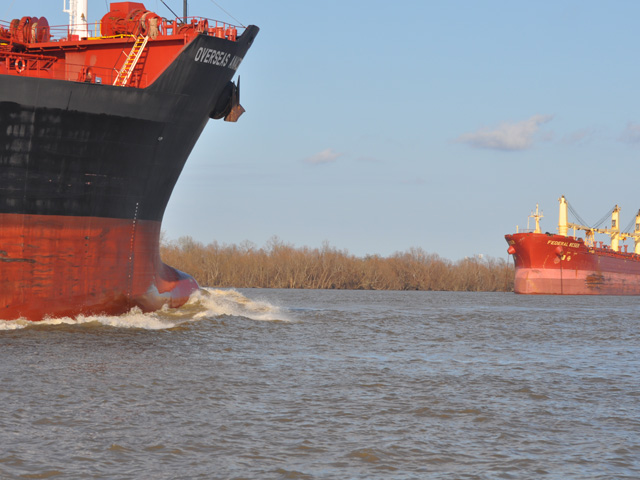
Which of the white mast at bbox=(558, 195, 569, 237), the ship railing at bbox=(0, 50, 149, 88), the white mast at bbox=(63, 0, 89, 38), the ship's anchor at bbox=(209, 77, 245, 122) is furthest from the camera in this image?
the white mast at bbox=(558, 195, 569, 237)

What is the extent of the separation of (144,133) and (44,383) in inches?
344

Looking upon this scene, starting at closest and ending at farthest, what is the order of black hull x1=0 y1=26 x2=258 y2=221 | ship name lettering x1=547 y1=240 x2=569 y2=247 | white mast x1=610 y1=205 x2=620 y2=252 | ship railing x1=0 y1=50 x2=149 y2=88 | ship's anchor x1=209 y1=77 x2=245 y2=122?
black hull x1=0 y1=26 x2=258 y2=221 < ship railing x1=0 y1=50 x2=149 y2=88 < ship's anchor x1=209 y1=77 x2=245 y2=122 < ship name lettering x1=547 y1=240 x2=569 y2=247 < white mast x1=610 y1=205 x2=620 y2=252

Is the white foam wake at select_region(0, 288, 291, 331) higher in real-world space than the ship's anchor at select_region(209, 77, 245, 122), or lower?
lower

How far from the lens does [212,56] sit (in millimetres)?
19344

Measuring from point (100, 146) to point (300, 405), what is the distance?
9879 millimetres

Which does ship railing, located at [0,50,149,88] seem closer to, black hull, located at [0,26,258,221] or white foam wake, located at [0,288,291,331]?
black hull, located at [0,26,258,221]

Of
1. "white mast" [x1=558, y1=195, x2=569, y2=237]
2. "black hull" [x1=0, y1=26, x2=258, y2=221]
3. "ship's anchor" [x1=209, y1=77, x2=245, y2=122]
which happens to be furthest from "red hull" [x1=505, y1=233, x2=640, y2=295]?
"black hull" [x1=0, y1=26, x2=258, y2=221]

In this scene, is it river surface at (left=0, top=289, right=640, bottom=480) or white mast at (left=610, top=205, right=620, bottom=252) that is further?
white mast at (left=610, top=205, right=620, bottom=252)

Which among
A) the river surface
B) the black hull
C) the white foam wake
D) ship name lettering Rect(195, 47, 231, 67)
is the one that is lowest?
the river surface

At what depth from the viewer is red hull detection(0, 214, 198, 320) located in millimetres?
16609

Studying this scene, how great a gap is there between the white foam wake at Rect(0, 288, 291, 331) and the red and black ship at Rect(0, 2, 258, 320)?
8.1 inches

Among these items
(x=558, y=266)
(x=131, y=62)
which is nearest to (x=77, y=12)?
(x=131, y=62)

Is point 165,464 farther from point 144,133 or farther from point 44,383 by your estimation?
point 144,133

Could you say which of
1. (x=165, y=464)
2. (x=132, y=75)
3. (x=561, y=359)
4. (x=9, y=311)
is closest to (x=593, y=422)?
(x=165, y=464)
